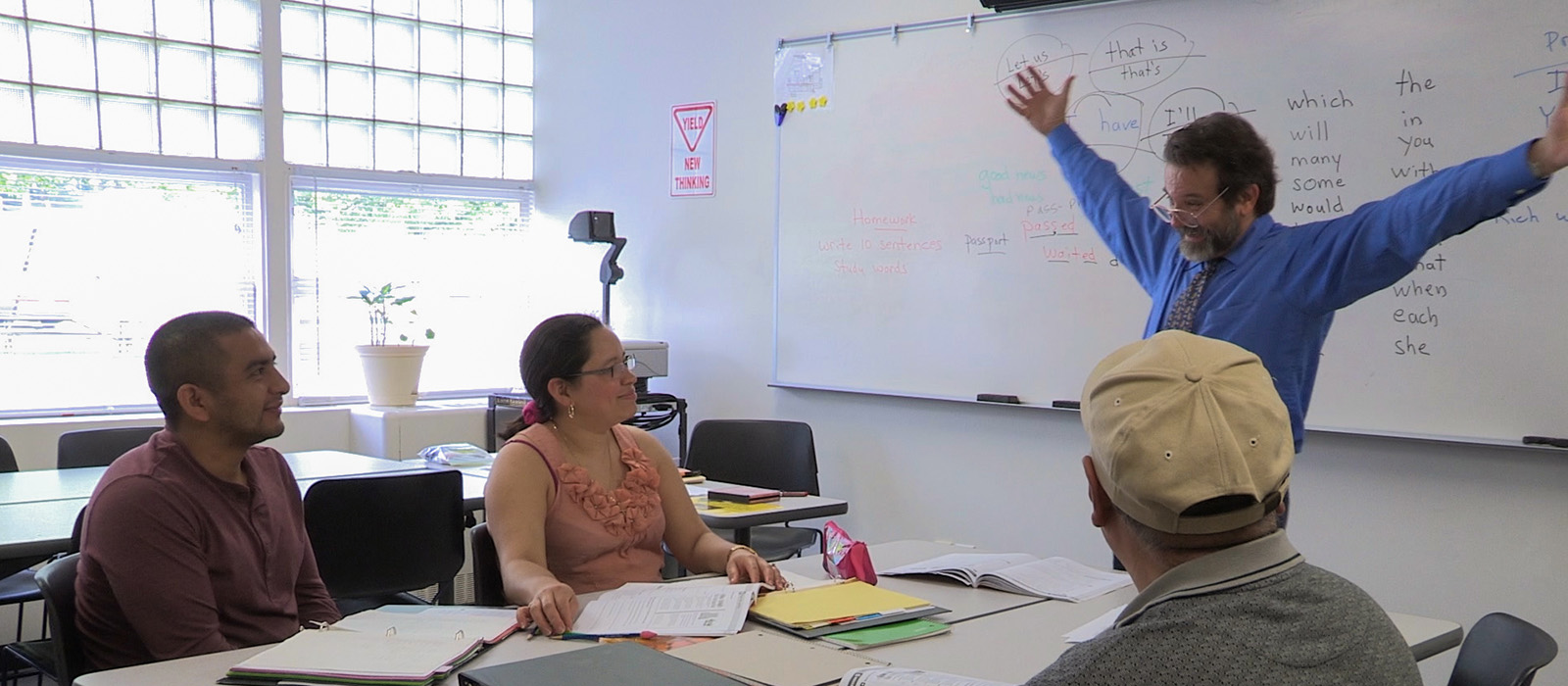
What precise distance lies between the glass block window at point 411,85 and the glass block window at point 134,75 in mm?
211

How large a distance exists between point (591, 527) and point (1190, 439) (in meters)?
1.62

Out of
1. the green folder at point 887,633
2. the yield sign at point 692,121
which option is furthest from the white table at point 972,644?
the yield sign at point 692,121

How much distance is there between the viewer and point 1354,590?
3.80ft

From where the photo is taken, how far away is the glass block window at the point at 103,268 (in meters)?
4.91

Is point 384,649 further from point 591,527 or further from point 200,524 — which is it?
point 591,527

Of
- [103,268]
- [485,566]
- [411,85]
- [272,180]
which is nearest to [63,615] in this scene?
[485,566]

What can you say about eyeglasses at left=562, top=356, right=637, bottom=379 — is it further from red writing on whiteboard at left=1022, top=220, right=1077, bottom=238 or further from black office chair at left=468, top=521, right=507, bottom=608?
red writing on whiteboard at left=1022, top=220, right=1077, bottom=238

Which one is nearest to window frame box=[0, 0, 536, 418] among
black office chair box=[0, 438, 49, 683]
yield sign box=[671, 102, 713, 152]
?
black office chair box=[0, 438, 49, 683]

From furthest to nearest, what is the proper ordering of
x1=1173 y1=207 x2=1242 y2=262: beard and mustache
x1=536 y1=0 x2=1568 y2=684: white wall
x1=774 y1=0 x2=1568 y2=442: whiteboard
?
x1=536 y1=0 x2=1568 y2=684: white wall < x1=774 y1=0 x2=1568 y2=442: whiteboard < x1=1173 y1=207 x2=1242 y2=262: beard and mustache

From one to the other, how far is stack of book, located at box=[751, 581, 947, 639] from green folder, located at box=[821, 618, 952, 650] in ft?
0.04

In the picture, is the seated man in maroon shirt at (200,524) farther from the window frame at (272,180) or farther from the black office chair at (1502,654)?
the window frame at (272,180)

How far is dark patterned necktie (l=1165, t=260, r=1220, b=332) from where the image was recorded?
2543 millimetres

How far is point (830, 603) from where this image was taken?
213cm

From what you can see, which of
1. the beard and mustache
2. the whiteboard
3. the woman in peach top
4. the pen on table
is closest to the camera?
the pen on table
